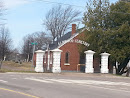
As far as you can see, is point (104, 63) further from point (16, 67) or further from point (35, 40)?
point (35, 40)

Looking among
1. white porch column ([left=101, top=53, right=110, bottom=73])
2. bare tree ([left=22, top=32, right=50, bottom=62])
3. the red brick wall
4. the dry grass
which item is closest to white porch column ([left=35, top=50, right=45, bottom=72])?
the dry grass

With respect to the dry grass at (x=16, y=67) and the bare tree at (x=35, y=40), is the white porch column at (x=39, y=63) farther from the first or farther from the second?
the bare tree at (x=35, y=40)

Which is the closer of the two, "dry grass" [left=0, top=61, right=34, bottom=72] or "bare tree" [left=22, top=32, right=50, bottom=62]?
"dry grass" [left=0, top=61, right=34, bottom=72]

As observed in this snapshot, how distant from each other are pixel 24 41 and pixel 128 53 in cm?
6573

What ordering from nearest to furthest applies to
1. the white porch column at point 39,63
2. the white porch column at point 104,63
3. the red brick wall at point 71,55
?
the white porch column at point 39,63 → the white porch column at point 104,63 → the red brick wall at point 71,55

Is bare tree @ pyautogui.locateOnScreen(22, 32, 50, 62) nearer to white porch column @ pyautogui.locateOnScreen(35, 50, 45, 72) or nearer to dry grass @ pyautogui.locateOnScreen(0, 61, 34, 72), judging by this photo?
dry grass @ pyautogui.locateOnScreen(0, 61, 34, 72)

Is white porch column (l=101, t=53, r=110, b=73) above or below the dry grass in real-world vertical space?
above

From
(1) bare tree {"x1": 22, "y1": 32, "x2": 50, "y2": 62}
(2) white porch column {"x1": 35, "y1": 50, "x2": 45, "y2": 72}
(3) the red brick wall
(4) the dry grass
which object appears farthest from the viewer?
(1) bare tree {"x1": 22, "y1": 32, "x2": 50, "y2": 62}

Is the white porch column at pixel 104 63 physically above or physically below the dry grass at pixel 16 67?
above

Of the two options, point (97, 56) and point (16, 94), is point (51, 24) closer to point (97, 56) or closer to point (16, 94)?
point (97, 56)

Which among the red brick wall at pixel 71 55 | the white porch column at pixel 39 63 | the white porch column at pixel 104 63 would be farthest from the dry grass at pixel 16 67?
the white porch column at pixel 104 63

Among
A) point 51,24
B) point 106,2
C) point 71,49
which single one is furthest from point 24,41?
point 106,2

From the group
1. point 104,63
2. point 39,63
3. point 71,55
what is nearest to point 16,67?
point 71,55

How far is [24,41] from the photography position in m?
91.1
